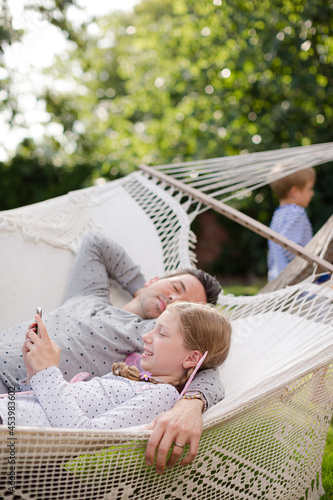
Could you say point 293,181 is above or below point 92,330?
above

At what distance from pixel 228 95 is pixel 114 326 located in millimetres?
3807

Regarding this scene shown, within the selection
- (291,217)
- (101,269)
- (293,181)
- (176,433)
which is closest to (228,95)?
(293,181)

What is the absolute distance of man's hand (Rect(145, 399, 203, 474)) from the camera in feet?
3.68

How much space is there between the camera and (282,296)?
2.05 m

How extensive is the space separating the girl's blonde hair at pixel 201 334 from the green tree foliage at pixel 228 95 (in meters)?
2.74

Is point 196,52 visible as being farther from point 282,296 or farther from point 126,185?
point 282,296

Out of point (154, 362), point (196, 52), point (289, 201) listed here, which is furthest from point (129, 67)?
point (154, 362)

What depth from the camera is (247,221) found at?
2.29 metres

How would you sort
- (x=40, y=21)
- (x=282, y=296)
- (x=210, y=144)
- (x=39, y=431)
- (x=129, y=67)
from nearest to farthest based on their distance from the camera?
(x=39, y=431), (x=282, y=296), (x=40, y=21), (x=210, y=144), (x=129, y=67)

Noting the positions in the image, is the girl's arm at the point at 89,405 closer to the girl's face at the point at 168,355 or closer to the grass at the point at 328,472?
the girl's face at the point at 168,355

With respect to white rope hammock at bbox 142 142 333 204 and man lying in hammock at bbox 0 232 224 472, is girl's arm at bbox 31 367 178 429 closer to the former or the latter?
man lying in hammock at bbox 0 232 224 472

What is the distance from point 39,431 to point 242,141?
4.41 m

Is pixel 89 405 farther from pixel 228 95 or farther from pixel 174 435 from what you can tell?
pixel 228 95

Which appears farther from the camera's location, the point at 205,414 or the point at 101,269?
the point at 101,269
